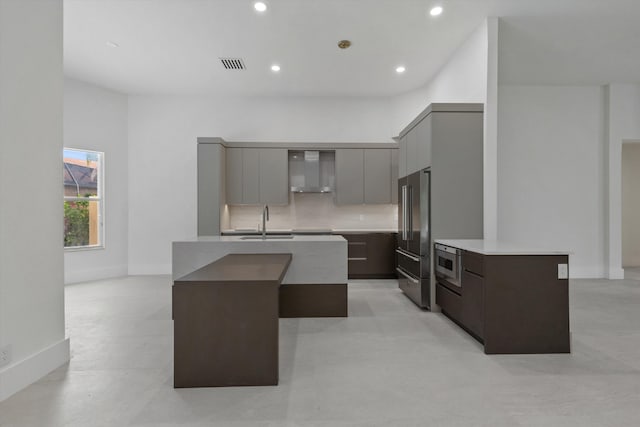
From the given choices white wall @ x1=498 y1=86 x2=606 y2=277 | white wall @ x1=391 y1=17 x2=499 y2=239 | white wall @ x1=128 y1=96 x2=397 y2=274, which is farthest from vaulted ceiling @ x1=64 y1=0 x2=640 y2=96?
white wall @ x1=128 y1=96 x2=397 y2=274

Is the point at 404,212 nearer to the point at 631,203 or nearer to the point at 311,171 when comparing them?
the point at 311,171

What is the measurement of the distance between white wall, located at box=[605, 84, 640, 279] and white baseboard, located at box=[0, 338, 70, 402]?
7927 millimetres

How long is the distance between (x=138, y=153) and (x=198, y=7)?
3.79m

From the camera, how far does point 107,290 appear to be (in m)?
5.47

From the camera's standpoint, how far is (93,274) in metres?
6.38

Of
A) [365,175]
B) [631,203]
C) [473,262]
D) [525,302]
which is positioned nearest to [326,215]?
[365,175]

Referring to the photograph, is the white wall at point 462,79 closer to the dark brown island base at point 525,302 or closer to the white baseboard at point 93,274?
the dark brown island base at point 525,302

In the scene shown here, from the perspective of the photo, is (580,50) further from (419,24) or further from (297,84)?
(297,84)

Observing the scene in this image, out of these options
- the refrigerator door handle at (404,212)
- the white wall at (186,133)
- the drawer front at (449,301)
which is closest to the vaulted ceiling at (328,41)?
the white wall at (186,133)

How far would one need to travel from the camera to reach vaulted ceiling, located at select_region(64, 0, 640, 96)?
13.3 ft

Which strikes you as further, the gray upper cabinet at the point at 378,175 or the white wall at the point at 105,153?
the gray upper cabinet at the point at 378,175

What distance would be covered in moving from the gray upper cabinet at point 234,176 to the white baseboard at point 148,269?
1.84 m

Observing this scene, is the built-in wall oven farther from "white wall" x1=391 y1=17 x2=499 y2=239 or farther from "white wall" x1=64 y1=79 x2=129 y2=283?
"white wall" x1=64 y1=79 x2=129 y2=283

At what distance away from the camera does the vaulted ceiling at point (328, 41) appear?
405 centimetres
